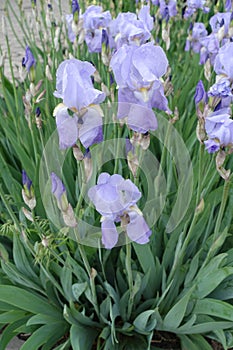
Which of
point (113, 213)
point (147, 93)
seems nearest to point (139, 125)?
point (147, 93)

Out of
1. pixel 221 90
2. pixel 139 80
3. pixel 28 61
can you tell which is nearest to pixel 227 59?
pixel 221 90

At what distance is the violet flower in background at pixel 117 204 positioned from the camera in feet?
3.02

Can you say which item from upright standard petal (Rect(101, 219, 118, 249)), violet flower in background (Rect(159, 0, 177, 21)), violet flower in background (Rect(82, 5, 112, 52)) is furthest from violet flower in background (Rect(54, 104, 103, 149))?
violet flower in background (Rect(159, 0, 177, 21))

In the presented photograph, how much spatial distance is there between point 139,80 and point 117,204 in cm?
25

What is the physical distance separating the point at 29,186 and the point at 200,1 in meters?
1.50

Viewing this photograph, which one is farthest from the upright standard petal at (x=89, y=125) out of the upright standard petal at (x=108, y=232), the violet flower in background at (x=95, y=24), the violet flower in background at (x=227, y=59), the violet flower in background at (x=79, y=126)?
the violet flower in background at (x=95, y=24)

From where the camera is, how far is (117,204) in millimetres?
930

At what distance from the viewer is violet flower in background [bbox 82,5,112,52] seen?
1.64 metres

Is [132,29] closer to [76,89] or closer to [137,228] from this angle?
[76,89]

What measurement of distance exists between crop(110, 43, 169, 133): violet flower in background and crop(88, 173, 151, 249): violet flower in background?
0.39 ft

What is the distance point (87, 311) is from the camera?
4.79 feet

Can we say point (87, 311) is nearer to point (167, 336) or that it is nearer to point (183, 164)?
point (167, 336)

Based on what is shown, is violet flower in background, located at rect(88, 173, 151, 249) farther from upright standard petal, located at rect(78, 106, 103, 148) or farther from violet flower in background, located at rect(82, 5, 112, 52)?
violet flower in background, located at rect(82, 5, 112, 52)

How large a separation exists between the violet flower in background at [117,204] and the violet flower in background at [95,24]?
0.86 meters
